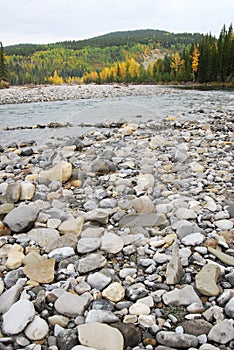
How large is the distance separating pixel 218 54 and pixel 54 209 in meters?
49.4

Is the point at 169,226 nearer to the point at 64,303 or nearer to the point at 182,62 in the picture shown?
the point at 64,303

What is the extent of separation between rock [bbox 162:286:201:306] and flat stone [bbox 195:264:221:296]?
0.28ft

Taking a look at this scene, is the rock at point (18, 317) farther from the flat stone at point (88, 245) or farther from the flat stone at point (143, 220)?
the flat stone at point (143, 220)

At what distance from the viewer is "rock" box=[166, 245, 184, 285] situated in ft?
8.09

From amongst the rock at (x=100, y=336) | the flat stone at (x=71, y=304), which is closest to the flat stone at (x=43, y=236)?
the flat stone at (x=71, y=304)

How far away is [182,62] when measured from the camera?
5959cm

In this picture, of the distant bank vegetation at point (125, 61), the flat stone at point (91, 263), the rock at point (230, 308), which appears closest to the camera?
the rock at point (230, 308)

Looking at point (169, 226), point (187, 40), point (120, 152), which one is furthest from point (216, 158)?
point (187, 40)

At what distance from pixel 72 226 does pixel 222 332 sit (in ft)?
5.91

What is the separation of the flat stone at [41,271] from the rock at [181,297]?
91 centimetres

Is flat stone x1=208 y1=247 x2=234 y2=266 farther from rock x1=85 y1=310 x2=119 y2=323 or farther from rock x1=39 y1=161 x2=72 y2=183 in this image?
rock x1=39 y1=161 x2=72 y2=183

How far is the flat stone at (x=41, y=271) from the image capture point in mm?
2496

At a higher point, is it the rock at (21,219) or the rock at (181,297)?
the rock at (21,219)

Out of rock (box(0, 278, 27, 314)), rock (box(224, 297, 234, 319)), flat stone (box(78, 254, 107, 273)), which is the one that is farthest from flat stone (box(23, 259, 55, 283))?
rock (box(224, 297, 234, 319))
